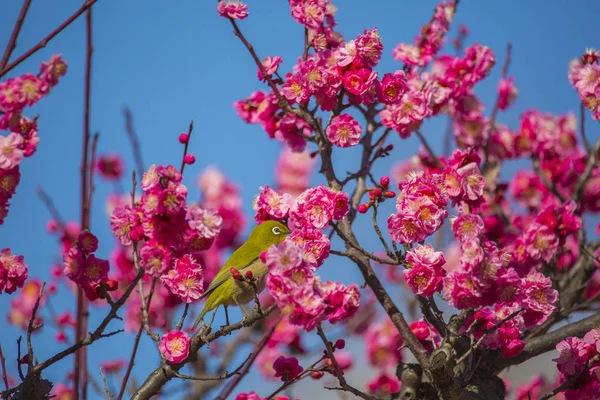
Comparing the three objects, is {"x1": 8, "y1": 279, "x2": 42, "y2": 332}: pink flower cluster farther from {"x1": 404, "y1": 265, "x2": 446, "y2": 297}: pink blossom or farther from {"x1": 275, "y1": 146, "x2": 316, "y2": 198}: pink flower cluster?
{"x1": 404, "y1": 265, "x2": 446, "y2": 297}: pink blossom

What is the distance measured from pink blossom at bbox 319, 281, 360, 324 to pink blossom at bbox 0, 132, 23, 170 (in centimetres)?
164

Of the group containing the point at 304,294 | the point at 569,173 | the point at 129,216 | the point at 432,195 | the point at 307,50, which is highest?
the point at 307,50

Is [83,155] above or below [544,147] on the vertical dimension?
below

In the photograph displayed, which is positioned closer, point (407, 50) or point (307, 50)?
point (307, 50)

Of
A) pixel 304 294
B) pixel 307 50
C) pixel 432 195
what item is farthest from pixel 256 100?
pixel 304 294

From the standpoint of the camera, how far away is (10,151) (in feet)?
10.7

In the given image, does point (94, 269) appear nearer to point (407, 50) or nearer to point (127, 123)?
point (127, 123)

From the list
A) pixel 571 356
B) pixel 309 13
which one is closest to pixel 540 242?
pixel 571 356

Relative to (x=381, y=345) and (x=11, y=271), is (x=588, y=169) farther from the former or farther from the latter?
(x=11, y=271)

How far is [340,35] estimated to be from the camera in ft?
15.1

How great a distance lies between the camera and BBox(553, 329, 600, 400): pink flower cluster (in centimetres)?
333

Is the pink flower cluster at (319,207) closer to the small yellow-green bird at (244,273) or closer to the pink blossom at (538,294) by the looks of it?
the small yellow-green bird at (244,273)

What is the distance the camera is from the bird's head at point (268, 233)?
3.90 meters

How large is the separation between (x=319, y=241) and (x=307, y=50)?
1.62 meters
